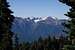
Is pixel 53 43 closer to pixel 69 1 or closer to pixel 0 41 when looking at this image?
pixel 0 41

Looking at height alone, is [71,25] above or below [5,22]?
below

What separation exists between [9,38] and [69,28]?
58.5 ft

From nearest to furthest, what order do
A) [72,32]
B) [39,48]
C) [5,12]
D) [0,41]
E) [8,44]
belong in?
[72,32]
[0,41]
[5,12]
[8,44]
[39,48]

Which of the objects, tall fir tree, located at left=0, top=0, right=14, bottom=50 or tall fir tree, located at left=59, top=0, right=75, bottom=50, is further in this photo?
tall fir tree, located at left=0, top=0, right=14, bottom=50

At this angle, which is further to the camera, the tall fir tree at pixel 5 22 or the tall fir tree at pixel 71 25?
the tall fir tree at pixel 5 22

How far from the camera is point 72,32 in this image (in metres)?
22.4

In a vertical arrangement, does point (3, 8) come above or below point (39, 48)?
above

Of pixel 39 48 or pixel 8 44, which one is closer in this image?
pixel 8 44

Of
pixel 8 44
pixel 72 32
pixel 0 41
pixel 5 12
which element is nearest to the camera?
pixel 72 32

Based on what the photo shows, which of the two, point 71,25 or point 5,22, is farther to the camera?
point 5,22

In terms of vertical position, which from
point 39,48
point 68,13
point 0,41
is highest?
point 68,13

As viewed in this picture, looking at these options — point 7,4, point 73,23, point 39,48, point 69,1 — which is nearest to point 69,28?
point 73,23

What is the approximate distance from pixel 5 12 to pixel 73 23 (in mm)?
14638

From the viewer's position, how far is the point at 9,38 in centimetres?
3953
